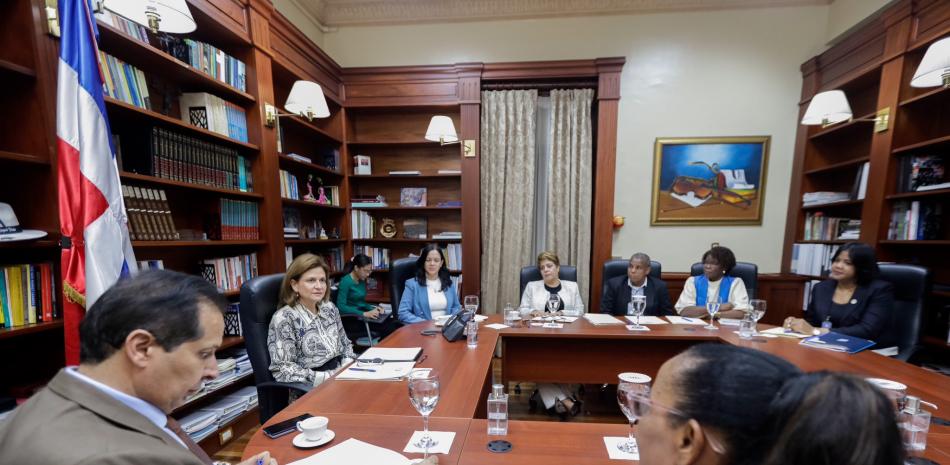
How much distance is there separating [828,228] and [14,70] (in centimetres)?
535

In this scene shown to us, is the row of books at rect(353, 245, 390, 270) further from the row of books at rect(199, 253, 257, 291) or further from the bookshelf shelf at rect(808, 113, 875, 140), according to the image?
the bookshelf shelf at rect(808, 113, 875, 140)

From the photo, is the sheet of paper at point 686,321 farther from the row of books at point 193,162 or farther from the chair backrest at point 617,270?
the row of books at point 193,162

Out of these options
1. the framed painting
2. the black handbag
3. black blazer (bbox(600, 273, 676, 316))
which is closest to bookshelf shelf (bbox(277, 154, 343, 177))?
the black handbag

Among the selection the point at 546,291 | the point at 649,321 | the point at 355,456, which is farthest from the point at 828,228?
the point at 355,456

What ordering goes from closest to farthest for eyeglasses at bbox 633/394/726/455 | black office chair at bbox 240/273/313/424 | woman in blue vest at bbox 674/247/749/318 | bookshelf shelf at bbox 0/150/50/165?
1. eyeglasses at bbox 633/394/726/455
2. bookshelf shelf at bbox 0/150/50/165
3. black office chair at bbox 240/273/313/424
4. woman in blue vest at bbox 674/247/749/318

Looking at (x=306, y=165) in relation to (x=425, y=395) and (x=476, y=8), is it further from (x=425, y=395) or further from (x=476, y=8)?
(x=425, y=395)

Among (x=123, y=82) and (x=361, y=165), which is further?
(x=361, y=165)

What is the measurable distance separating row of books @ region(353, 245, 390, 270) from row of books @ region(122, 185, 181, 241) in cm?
187

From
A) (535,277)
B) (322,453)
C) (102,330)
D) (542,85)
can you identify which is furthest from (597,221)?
(102,330)

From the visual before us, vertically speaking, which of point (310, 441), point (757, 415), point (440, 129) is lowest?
point (310, 441)

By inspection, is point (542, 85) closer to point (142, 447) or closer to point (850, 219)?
point (850, 219)

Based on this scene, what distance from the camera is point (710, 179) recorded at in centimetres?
356

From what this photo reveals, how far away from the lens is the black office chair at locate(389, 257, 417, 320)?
2.73 metres

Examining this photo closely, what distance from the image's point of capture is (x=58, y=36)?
1.43 metres
